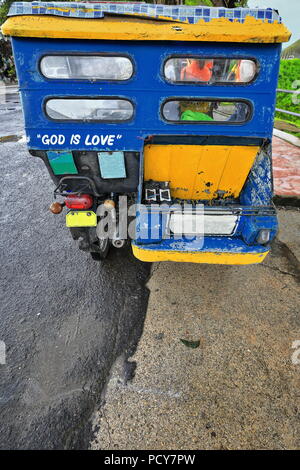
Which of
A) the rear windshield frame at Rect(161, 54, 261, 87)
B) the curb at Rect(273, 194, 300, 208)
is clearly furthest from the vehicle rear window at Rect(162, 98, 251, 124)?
the curb at Rect(273, 194, 300, 208)

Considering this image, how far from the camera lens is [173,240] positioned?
2594 mm

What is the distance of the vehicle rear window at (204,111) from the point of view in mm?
2547

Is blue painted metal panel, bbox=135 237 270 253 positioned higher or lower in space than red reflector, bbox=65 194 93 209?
lower

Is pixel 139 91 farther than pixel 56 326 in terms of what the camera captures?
No

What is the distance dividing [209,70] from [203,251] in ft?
5.48

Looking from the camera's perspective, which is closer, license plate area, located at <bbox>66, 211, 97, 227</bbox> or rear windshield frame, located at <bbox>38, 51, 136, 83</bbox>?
rear windshield frame, located at <bbox>38, 51, 136, 83</bbox>

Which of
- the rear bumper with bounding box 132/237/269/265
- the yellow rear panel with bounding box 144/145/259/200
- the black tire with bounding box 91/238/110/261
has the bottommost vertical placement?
the black tire with bounding box 91/238/110/261

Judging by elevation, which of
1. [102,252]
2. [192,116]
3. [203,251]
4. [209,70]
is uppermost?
[209,70]

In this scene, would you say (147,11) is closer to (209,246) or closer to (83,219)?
(83,219)

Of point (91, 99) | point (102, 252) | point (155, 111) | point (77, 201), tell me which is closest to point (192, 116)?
point (155, 111)

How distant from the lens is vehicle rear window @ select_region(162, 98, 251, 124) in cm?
255

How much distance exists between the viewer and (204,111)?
3049 mm

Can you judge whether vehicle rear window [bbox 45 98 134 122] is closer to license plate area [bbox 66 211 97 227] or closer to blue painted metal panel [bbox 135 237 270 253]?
license plate area [bbox 66 211 97 227]

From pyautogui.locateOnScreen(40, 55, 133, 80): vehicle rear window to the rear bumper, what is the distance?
5.06 feet
